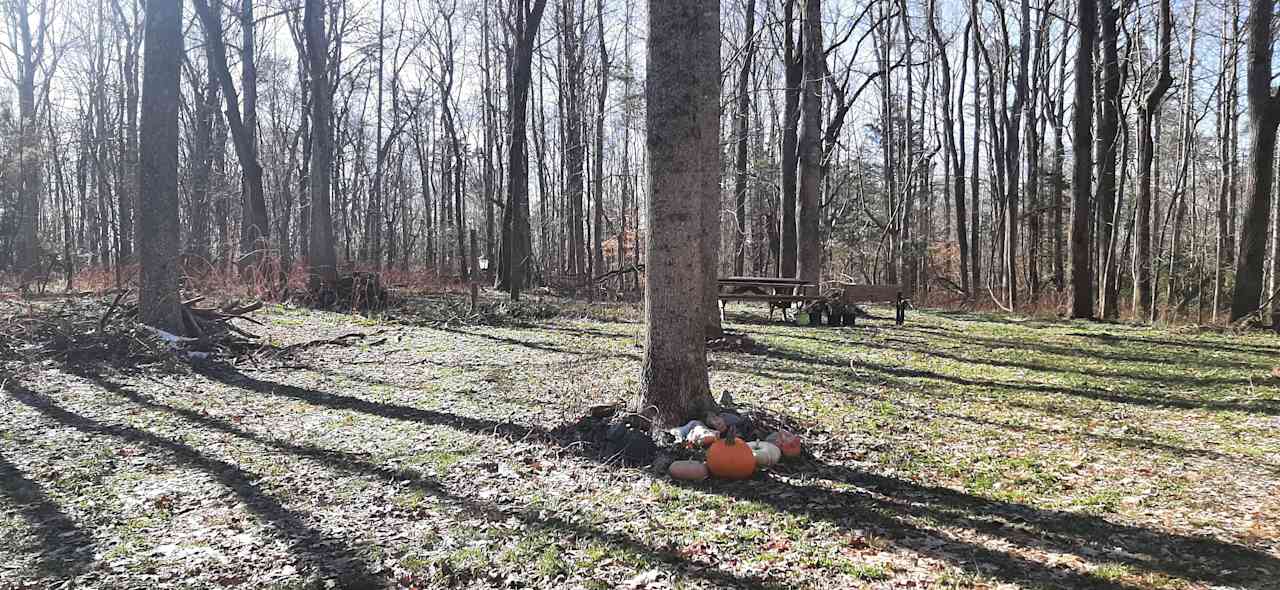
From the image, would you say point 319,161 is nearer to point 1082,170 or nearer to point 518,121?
point 518,121

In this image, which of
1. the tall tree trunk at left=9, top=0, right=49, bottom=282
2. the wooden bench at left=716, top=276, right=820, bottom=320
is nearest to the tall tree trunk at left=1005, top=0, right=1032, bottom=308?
the wooden bench at left=716, top=276, right=820, bottom=320

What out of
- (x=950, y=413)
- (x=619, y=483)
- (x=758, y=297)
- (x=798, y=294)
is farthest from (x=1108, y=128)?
(x=619, y=483)

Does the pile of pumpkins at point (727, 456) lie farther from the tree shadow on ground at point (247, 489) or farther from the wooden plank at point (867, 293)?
the wooden plank at point (867, 293)

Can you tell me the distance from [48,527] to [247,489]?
0.84 m

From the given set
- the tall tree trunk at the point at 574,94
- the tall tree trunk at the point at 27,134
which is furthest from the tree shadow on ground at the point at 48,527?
the tall tree trunk at the point at 27,134

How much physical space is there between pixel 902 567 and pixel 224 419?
16.6 feet

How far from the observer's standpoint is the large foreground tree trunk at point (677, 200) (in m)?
4.39

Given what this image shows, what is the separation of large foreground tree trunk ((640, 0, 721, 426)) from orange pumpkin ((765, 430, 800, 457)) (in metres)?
0.46

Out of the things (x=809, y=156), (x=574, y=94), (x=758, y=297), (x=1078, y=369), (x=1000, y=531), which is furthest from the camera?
(x=574, y=94)

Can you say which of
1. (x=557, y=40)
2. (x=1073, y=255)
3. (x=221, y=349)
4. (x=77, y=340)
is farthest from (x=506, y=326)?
(x=557, y=40)

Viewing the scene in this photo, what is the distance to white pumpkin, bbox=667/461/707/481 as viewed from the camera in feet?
12.8

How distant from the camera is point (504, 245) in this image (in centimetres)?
1845

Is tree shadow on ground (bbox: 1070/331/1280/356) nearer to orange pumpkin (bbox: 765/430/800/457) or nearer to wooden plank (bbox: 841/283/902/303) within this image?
wooden plank (bbox: 841/283/902/303)

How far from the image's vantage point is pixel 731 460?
3.89 metres
